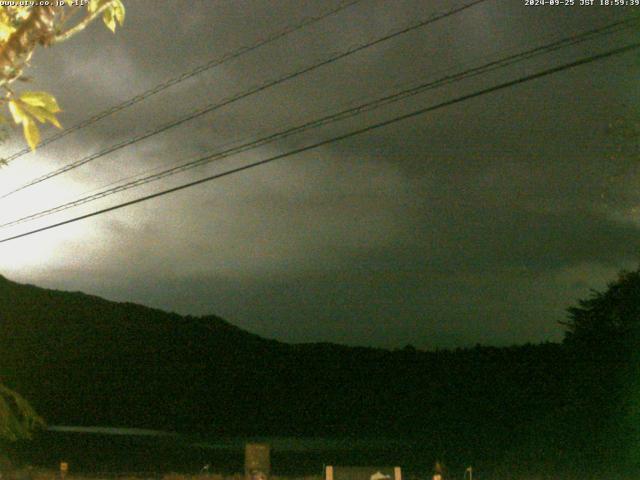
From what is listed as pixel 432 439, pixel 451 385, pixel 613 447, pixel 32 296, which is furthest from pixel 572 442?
pixel 32 296

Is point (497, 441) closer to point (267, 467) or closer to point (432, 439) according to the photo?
point (432, 439)

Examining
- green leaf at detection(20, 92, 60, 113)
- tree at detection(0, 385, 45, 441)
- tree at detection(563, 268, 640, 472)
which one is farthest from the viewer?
tree at detection(563, 268, 640, 472)

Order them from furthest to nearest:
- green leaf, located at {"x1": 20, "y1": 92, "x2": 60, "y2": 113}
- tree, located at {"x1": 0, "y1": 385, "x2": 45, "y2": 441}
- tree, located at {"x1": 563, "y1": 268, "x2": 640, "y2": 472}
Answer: tree, located at {"x1": 563, "y1": 268, "x2": 640, "y2": 472}
tree, located at {"x1": 0, "y1": 385, "x2": 45, "y2": 441}
green leaf, located at {"x1": 20, "y1": 92, "x2": 60, "y2": 113}

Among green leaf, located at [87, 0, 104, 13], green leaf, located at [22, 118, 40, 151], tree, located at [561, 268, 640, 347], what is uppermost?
tree, located at [561, 268, 640, 347]

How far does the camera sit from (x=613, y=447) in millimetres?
29359

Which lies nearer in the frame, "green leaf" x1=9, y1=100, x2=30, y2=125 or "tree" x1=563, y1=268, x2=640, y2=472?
"green leaf" x1=9, y1=100, x2=30, y2=125

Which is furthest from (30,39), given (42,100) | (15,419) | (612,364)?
(612,364)

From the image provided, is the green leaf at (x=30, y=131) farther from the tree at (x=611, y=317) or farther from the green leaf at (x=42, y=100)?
the tree at (x=611, y=317)

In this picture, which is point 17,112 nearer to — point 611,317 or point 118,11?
point 118,11

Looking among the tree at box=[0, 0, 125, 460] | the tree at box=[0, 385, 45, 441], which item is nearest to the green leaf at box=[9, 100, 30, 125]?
→ the tree at box=[0, 0, 125, 460]

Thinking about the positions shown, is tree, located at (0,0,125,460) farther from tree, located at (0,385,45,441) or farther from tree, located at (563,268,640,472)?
tree, located at (563,268,640,472)

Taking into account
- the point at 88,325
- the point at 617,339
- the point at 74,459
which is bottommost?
the point at 74,459

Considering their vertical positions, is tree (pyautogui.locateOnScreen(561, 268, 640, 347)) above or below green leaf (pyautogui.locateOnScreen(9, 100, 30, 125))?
above

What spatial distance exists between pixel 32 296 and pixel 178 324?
928 inches
